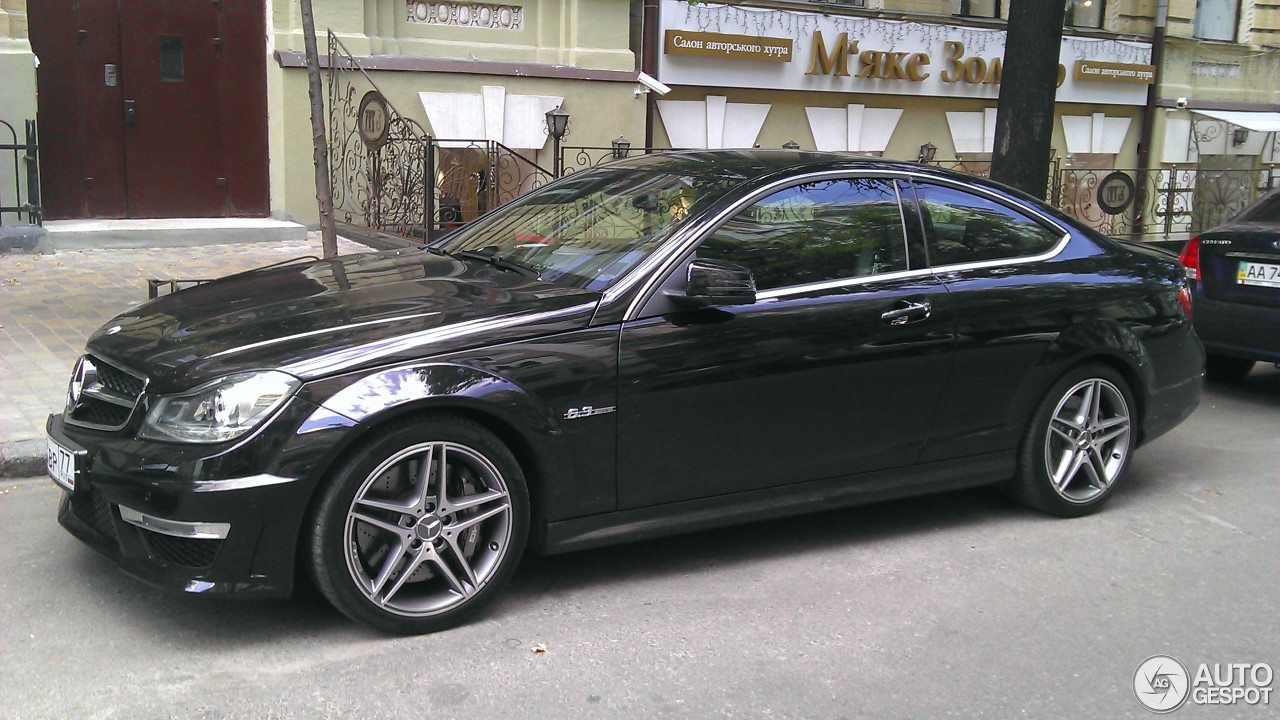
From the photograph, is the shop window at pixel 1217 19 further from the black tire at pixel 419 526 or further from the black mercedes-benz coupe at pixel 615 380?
the black tire at pixel 419 526

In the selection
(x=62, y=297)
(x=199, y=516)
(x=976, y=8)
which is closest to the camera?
(x=199, y=516)

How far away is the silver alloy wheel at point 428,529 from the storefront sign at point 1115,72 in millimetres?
17032

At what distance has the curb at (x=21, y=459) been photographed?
18.0 feet

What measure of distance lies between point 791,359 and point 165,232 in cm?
885

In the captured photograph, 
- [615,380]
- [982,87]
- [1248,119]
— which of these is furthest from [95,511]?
[1248,119]

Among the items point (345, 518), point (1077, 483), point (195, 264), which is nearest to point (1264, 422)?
point (1077, 483)

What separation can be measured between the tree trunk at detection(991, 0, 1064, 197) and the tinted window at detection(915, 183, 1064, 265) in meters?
4.19

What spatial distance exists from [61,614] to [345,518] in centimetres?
114

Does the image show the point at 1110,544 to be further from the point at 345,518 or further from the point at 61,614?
the point at 61,614

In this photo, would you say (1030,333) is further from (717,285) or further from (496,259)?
(496,259)

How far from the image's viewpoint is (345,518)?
3779mm

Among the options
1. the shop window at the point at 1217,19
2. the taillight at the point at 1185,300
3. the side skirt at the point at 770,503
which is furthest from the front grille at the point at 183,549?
the shop window at the point at 1217,19

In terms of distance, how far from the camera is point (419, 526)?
394 centimetres

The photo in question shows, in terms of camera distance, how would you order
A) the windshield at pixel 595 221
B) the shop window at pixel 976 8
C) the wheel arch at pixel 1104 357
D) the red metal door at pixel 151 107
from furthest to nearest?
the shop window at pixel 976 8 < the red metal door at pixel 151 107 < the wheel arch at pixel 1104 357 < the windshield at pixel 595 221
